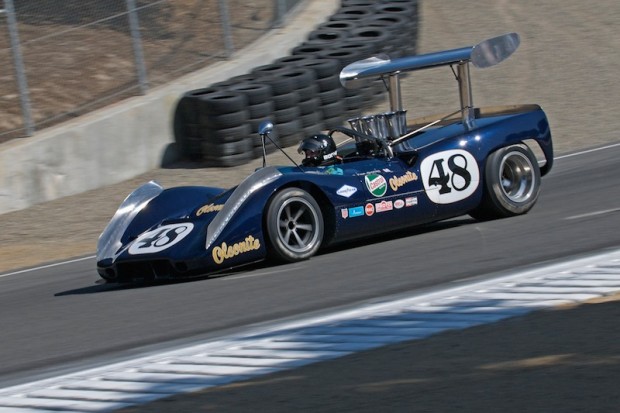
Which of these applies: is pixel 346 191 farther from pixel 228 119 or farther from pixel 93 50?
pixel 93 50

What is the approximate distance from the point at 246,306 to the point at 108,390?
186 cm

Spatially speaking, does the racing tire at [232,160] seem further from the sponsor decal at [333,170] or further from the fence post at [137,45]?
the sponsor decal at [333,170]

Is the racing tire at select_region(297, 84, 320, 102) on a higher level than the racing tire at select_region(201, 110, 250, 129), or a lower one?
higher

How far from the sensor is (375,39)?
15.8 metres

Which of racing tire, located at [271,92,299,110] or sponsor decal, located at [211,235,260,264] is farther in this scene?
racing tire, located at [271,92,299,110]

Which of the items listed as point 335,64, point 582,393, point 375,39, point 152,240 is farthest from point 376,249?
point 375,39

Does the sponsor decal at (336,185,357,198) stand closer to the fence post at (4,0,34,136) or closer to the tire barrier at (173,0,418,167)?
the tire barrier at (173,0,418,167)

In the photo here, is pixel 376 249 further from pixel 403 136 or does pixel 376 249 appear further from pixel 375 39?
pixel 375 39

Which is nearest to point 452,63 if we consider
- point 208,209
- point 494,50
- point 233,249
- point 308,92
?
point 494,50

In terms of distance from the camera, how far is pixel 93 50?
47.9 feet

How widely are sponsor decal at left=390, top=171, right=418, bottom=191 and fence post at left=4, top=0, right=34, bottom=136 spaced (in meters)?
6.43

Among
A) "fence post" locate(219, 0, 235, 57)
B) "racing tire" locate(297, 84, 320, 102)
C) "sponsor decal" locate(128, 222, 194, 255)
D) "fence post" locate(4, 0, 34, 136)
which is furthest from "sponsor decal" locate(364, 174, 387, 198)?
"fence post" locate(219, 0, 235, 57)

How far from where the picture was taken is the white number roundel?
8953 mm

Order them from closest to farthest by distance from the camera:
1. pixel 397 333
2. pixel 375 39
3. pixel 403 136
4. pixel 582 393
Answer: pixel 582 393 < pixel 397 333 < pixel 403 136 < pixel 375 39
